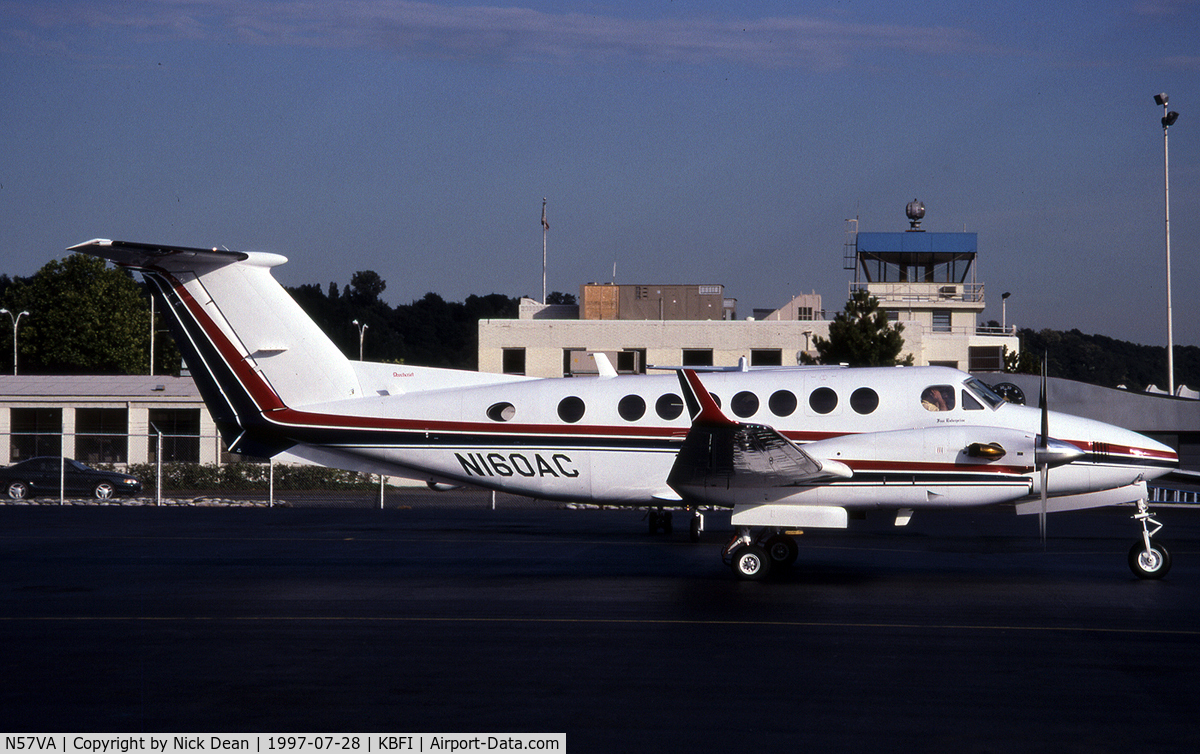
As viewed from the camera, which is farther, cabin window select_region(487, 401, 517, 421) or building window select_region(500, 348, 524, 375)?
building window select_region(500, 348, 524, 375)

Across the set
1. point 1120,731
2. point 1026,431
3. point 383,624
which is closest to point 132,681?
point 383,624

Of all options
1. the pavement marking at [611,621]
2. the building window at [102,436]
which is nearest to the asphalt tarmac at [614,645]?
the pavement marking at [611,621]

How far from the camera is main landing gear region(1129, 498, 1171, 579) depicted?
12.7 metres

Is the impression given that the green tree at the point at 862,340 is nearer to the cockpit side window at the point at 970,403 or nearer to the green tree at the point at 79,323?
the cockpit side window at the point at 970,403

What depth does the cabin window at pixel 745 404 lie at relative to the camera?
14.6 m

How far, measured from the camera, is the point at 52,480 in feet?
97.1

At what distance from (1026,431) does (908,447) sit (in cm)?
181

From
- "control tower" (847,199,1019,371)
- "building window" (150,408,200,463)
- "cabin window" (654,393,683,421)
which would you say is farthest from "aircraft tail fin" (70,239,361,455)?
"control tower" (847,199,1019,371)

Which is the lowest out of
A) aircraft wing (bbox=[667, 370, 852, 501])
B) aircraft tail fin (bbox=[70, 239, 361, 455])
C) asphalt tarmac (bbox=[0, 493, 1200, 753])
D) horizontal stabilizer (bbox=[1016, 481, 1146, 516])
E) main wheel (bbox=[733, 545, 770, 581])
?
asphalt tarmac (bbox=[0, 493, 1200, 753])

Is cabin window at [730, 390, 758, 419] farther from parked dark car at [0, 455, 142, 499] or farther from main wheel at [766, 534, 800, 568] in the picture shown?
parked dark car at [0, 455, 142, 499]

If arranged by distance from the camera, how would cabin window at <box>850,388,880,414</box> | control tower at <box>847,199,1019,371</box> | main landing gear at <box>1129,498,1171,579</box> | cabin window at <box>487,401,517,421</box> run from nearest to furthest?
main landing gear at <box>1129,498,1171,579</box> < cabin window at <box>850,388,880,414</box> < cabin window at <box>487,401,517,421</box> < control tower at <box>847,199,1019,371</box>

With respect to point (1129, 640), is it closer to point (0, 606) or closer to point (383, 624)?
point (383, 624)

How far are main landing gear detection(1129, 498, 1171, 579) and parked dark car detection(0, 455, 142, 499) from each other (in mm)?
26851

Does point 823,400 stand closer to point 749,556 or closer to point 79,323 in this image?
point 749,556
